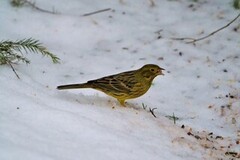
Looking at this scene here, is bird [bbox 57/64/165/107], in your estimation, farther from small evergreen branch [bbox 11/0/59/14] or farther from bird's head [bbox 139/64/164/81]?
small evergreen branch [bbox 11/0/59/14]

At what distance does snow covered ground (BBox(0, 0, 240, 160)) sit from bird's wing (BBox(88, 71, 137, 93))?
194mm

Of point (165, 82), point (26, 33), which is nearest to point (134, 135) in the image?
point (165, 82)

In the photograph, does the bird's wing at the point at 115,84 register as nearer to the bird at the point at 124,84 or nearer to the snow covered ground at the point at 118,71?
the bird at the point at 124,84

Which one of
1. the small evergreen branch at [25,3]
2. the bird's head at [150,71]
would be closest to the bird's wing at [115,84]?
the bird's head at [150,71]

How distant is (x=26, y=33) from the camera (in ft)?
25.3

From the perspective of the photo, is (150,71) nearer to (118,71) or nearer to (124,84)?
(124,84)

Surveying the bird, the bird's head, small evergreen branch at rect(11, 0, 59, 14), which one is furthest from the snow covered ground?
the bird's head

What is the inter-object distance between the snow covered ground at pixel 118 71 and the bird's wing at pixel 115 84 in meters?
0.19

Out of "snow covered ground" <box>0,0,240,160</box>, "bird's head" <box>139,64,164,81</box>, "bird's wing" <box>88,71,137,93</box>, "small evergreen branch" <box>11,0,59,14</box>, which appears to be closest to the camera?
"snow covered ground" <box>0,0,240,160</box>

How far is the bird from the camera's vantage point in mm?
5766

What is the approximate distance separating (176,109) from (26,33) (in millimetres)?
2511

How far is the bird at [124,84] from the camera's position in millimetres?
5766

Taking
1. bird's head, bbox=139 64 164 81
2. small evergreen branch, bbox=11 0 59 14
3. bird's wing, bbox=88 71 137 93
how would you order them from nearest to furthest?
bird's wing, bbox=88 71 137 93, bird's head, bbox=139 64 164 81, small evergreen branch, bbox=11 0 59 14

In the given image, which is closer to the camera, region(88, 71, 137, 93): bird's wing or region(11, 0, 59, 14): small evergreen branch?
region(88, 71, 137, 93): bird's wing
